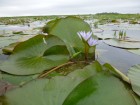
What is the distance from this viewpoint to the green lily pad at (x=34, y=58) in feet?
3.14

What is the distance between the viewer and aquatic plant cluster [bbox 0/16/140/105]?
2.08 ft

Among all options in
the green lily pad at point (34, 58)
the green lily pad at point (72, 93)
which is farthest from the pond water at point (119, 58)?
the green lily pad at point (72, 93)

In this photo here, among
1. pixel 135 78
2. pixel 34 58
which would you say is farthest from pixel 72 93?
pixel 34 58

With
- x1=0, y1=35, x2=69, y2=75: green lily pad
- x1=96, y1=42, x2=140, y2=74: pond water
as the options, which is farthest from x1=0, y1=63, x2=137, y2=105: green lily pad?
x1=96, y1=42, x2=140, y2=74: pond water

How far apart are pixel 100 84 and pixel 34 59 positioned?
0.42 m

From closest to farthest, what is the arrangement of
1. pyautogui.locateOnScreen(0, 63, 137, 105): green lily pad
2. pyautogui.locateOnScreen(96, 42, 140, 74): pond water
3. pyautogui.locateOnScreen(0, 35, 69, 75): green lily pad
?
pyautogui.locateOnScreen(0, 63, 137, 105): green lily pad → pyautogui.locateOnScreen(0, 35, 69, 75): green lily pad → pyautogui.locateOnScreen(96, 42, 140, 74): pond water

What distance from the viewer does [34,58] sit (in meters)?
1.02

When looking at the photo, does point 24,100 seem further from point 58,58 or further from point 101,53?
point 101,53

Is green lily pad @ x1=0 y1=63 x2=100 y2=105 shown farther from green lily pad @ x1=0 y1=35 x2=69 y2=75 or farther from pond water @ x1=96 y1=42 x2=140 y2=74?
pond water @ x1=96 y1=42 x2=140 y2=74

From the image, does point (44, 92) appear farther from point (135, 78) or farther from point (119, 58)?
point (119, 58)

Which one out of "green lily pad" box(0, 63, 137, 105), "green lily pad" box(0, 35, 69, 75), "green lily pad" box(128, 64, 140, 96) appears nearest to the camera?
"green lily pad" box(0, 63, 137, 105)

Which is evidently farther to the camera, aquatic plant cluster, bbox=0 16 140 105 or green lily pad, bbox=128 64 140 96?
green lily pad, bbox=128 64 140 96

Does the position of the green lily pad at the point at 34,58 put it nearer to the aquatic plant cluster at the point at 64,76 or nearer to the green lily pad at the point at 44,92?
the aquatic plant cluster at the point at 64,76

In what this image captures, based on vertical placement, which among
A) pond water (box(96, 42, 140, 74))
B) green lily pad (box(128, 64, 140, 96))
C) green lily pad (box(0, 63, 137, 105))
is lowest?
pond water (box(96, 42, 140, 74))
